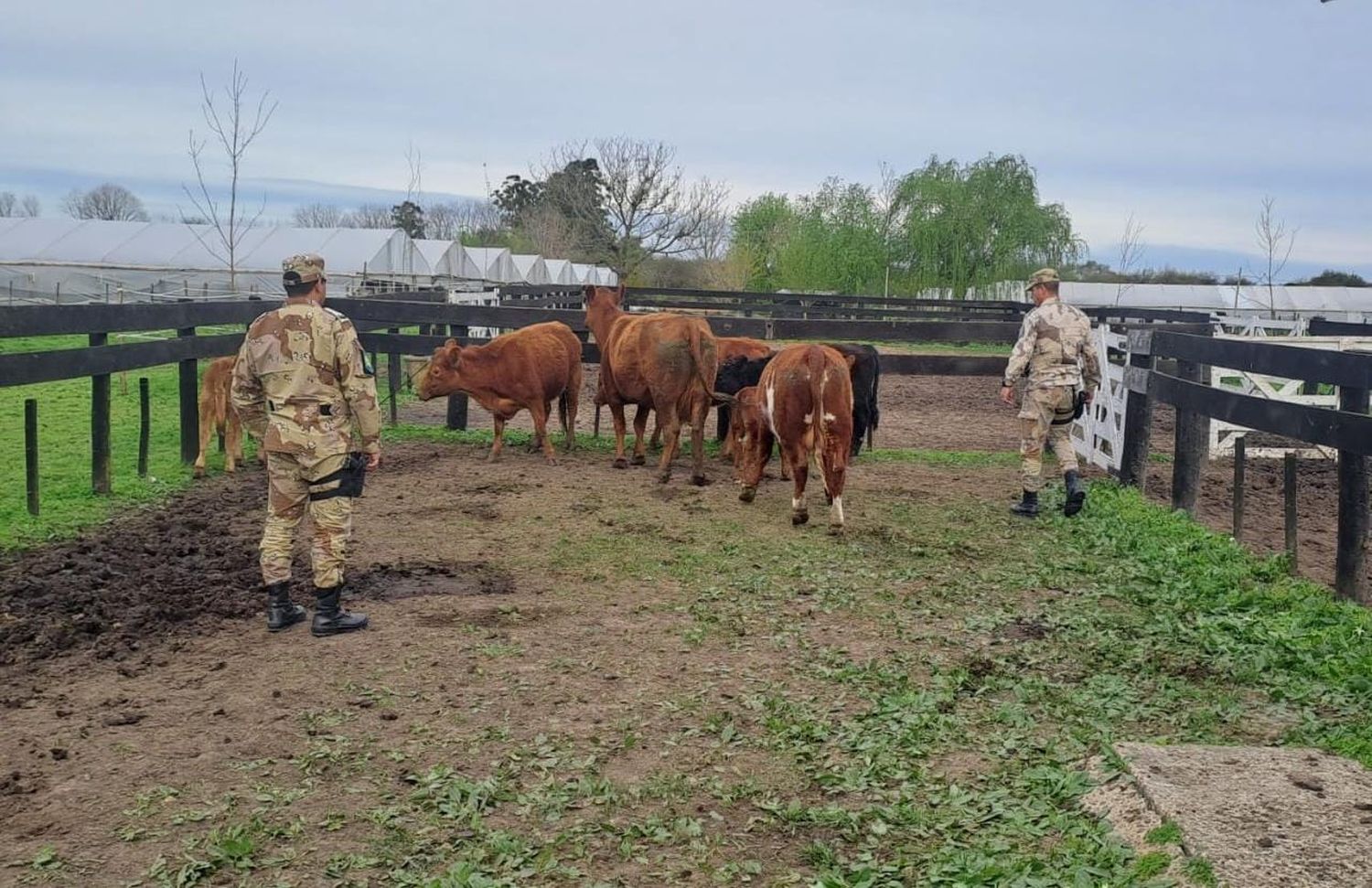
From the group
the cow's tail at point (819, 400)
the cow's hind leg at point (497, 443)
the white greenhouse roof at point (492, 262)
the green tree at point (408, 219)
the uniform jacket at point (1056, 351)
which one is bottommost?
the cow's hind leg at point (497, 443)

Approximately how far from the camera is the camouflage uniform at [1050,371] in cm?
891

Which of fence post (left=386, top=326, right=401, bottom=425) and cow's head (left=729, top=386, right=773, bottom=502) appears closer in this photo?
cow's head (left=729, top=386, right=773, bottom=502)

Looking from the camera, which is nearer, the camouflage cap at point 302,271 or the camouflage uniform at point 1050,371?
the camouflage cap at point 302,271

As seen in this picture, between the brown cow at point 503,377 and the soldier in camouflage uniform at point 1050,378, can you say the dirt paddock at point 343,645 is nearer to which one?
the soldier in camouflage uniform at point 1050,378

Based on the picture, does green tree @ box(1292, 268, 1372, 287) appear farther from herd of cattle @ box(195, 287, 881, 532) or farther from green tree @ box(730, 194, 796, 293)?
herd of cattle @ box(195, 287, 881, 532)

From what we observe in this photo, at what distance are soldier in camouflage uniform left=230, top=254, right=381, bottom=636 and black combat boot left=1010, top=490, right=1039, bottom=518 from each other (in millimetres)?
5384

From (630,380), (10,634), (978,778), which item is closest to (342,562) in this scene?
(10,634)

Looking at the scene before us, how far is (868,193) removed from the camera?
4706 centimetres

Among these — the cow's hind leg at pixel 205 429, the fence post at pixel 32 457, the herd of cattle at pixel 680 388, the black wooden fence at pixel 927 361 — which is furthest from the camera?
the cow's hind leg at pixel 205 429

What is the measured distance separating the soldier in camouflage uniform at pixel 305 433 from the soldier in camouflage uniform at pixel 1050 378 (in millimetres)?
5392

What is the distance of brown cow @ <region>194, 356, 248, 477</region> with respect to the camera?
398 inches

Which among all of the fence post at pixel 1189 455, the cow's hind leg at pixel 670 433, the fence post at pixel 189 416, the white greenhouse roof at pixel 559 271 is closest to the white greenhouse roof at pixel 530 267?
the white greenhouse roof at pixel 559 271

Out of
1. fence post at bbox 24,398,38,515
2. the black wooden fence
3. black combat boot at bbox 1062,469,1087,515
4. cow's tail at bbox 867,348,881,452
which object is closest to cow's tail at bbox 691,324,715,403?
cow's tail at bbox 867,348,881,452

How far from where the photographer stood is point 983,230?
4262cm
